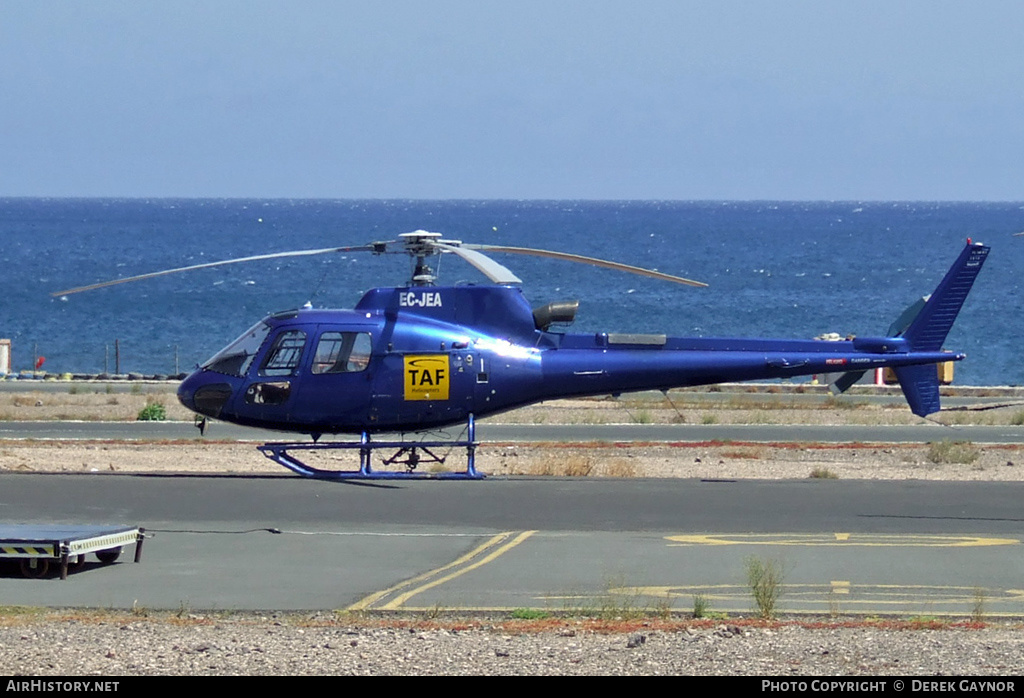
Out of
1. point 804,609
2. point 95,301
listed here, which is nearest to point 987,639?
point 804,609

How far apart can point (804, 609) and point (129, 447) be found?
15.8 meters

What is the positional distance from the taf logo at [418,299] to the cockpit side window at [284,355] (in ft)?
4.63

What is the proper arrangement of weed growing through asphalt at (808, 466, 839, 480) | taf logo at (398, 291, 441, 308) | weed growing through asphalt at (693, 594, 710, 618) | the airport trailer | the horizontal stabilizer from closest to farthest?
weed growing through asphalt at (693, 594, 710, 618) → the airport trailer → taf logo at (398, 291, 441, 308) → the horizontal stabilizer → weed growing through asphalt at (808, 466, 839, 480)

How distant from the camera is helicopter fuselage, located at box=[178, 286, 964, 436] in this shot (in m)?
18.8

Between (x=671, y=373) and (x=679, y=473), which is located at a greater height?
(x=671, y=373)

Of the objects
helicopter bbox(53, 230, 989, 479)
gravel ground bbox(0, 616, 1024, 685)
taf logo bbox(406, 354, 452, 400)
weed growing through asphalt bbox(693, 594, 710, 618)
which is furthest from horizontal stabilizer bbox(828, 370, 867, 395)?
gravel ground bbox(0, 616, 1024, 685)

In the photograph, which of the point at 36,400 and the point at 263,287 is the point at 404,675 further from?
the point at 263,287

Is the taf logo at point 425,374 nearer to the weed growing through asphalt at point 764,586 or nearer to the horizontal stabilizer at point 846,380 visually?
the horizontal stabilizer at point 846,380

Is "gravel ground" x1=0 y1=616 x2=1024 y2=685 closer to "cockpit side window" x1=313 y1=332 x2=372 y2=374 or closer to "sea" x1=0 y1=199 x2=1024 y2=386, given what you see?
"cockpit side window" x1=313 y1=332 x2=372 y2=374

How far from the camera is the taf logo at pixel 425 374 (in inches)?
742

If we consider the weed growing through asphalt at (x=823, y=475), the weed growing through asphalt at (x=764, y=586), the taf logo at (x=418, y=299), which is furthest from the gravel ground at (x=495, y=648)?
the weed growing through asphalt at (x=823, y=475)

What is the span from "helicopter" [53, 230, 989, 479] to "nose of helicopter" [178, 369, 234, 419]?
0.02m

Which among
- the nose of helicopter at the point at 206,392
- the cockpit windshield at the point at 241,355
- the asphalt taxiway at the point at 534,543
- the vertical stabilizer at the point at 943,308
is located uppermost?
the vertical stabilizer at the point at 943,308

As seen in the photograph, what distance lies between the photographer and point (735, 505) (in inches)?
682
